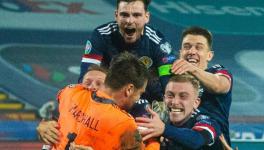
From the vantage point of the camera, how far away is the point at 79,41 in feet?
30.5

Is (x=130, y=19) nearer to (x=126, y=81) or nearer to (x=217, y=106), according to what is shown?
(x=217, y=106)

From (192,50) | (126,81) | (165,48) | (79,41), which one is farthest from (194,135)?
(79,41)

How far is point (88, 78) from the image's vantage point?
3814 millimetres

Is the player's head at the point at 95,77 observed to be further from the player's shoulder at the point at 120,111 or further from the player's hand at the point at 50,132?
the player's shoulder at the point at 120,111

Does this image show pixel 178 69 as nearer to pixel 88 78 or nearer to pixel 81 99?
pixel 88 78

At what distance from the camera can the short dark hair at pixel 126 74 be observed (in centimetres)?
321

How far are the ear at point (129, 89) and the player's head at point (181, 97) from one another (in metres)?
0.75

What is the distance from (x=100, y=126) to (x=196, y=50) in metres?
1.66

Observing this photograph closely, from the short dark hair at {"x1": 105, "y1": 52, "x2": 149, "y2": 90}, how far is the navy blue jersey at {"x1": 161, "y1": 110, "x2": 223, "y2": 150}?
1.50ft

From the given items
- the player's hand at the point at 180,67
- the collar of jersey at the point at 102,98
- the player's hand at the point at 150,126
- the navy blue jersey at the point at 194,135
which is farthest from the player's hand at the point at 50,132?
the player's hand at the point at 180,67

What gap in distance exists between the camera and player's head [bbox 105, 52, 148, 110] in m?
3.21

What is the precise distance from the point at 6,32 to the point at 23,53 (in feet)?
1.22

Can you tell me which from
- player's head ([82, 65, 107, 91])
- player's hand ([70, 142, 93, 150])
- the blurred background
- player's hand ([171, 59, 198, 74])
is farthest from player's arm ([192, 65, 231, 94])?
the blurred background

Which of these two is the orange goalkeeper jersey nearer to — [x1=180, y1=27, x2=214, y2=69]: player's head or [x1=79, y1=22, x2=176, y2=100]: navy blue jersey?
[x1=79, y1=22, x2=176, y2=100]: navy blue jersey
